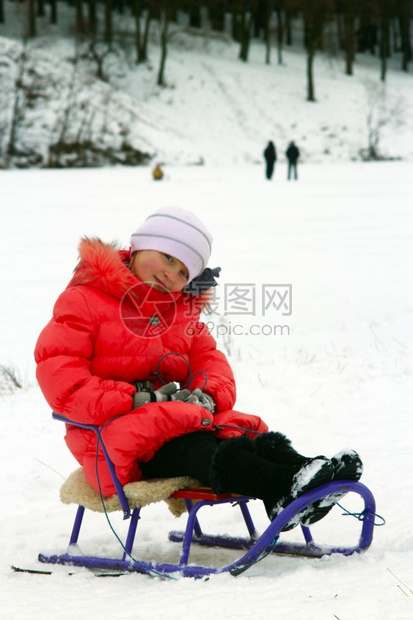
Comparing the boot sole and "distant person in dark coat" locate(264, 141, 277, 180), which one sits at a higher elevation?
"distant person in dark coat" locate(264, 141, 277, 180)

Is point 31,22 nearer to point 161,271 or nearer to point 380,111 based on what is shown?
point 380,111

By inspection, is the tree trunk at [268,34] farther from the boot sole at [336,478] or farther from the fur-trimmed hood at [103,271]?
the boot sole at [336,478]

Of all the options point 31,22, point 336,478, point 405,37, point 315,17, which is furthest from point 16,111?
point 405,37

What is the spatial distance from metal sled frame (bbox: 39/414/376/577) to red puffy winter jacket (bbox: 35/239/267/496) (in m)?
0.11

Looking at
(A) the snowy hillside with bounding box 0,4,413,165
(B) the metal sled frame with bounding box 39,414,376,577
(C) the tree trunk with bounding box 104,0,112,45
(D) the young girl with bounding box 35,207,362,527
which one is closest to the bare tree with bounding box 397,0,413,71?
(A) the snowy hillside with bounding box 0,4,413,165

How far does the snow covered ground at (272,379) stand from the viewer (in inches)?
88.3

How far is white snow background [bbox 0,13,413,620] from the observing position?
2258mm

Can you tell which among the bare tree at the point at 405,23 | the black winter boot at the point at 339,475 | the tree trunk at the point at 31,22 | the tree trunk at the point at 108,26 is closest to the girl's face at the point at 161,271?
the black winter boot at the point at 339,475

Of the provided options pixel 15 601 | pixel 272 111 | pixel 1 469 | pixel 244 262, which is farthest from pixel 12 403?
pixel 272 111

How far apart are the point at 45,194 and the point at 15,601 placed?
1443cm

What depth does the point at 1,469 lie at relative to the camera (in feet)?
13.2

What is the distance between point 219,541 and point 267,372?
96.0 inches

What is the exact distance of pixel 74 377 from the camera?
2662 mm

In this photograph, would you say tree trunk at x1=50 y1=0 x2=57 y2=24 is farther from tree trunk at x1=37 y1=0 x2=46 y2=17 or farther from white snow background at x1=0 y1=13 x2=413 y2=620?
white snow background at x1=0 y1=13 x2=413 y2=620
